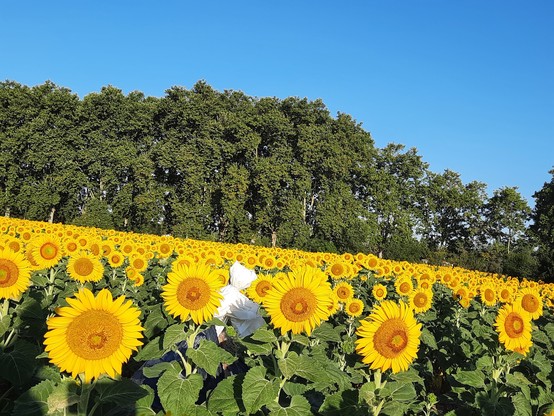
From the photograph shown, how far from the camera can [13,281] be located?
3.44m

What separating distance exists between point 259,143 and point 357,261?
29048 millimetres

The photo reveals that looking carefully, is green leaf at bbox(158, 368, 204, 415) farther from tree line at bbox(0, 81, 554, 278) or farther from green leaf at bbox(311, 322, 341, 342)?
tree line at bbox(0, 81, 554, 278)

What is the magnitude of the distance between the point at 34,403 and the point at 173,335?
794 mm

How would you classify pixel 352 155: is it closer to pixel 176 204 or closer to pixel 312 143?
pixel 312 143

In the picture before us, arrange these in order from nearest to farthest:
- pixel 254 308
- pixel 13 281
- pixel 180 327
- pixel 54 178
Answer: pixel 180 327
pixel 13 281
pixel 254 308
pixel 54 178

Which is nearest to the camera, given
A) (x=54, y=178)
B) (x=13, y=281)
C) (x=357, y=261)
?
(x=13, y=281)

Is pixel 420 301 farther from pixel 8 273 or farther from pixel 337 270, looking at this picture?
pixel 8 273

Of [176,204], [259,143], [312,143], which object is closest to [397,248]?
[312,143]

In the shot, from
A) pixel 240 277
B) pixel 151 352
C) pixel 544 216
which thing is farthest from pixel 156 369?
pixel 544 216

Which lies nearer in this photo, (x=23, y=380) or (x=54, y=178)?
(x=23, y=380)

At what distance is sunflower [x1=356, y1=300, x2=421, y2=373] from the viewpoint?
272 cm

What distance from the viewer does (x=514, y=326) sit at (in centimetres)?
372

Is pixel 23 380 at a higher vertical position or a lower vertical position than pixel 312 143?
lower

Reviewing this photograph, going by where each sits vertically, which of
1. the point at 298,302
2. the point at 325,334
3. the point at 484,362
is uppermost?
the point at 298,302
